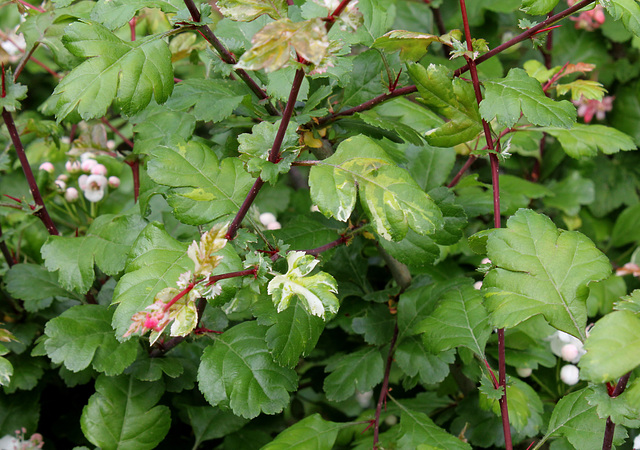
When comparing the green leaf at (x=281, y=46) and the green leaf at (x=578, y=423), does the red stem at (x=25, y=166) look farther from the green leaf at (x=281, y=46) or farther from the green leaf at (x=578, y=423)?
the green leaf at (x=578, y=423)

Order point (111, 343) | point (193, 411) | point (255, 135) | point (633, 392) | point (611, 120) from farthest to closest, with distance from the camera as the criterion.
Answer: point (611, 120), point (193, 411), point (111, 343), point (255, 135), point (633, 392)

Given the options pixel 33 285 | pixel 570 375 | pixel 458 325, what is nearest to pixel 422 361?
pixel 458 325

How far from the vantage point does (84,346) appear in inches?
34.3

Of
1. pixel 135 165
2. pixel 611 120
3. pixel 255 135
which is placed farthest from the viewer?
pixel 611 120

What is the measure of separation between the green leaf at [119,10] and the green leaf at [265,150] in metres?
0.23

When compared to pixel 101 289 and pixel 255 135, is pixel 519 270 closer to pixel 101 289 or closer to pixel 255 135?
pixel 255 135

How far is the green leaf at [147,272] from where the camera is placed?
0.68 m

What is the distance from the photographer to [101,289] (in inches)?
42.0

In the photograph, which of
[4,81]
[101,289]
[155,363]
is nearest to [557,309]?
[155,363]

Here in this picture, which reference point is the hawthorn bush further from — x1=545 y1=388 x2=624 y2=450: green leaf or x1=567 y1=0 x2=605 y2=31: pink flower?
x1=567 y1=0 x2=605 y2=31: pink flower

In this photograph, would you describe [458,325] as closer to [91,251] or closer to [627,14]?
[627,14]

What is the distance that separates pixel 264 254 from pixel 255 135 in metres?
0.16

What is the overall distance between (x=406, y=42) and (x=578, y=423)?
22.2 inches

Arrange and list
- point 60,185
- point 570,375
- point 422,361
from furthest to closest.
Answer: point 60,185 → point 570,375 → point 422,361
